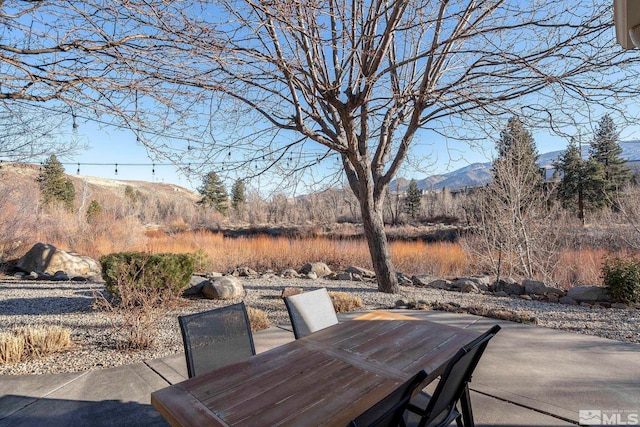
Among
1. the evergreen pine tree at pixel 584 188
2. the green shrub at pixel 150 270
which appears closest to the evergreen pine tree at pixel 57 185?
the green shrub at pixel 150 270

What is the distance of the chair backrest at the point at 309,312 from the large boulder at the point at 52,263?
7.90 m

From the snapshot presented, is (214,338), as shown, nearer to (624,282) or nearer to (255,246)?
(624,282)

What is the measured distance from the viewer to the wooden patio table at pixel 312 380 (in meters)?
1.25

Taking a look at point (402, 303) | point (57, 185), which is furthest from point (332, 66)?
point (57, 185)

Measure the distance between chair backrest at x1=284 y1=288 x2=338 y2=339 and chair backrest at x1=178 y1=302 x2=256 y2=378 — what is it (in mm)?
401

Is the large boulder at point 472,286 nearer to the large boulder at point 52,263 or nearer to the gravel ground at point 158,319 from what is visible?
the gravel ground at point 158,319

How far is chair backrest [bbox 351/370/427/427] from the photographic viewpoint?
37.0 inches

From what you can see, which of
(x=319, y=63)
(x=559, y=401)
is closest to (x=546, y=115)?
(x=319, y=63)

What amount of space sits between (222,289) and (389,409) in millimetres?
5033

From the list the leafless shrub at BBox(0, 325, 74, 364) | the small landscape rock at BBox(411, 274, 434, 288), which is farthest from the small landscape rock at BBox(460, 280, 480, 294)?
the leafless shrub at BBox(0, 325, 74, 364)

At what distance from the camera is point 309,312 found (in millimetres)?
2613

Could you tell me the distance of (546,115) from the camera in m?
4.60

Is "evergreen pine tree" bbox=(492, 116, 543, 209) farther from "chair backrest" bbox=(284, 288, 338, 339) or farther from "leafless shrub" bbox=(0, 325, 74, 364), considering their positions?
"leafless shrub" bbox=(0, 325, 74, 364)

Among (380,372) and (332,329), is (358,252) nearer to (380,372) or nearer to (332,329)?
(332,329)
